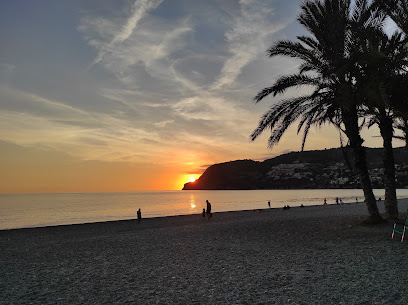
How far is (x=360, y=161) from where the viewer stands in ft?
52.4

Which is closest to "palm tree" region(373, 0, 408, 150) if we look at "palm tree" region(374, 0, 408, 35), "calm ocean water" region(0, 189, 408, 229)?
"palm tree" region(374, 0, 408, 35)

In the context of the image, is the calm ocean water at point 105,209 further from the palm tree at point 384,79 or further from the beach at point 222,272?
the palm tree at point 384,79

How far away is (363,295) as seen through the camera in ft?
21.0

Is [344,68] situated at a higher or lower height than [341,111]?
higher

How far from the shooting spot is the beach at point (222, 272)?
22.1ft

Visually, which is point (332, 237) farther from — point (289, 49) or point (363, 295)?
point (289, 49)

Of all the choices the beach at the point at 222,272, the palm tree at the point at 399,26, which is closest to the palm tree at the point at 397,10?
the palm tree at the point at 399,26

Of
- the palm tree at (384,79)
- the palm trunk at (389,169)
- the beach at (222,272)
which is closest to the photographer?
the beach at (222,272)

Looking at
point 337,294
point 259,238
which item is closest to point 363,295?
point 337,294

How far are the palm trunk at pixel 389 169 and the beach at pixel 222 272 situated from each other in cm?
334

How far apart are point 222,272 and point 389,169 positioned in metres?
12.8

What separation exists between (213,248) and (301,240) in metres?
3.77

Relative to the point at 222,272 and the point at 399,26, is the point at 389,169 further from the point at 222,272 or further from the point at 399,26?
the point at 222,272

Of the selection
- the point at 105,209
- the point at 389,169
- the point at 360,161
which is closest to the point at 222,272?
the point at 360,161
